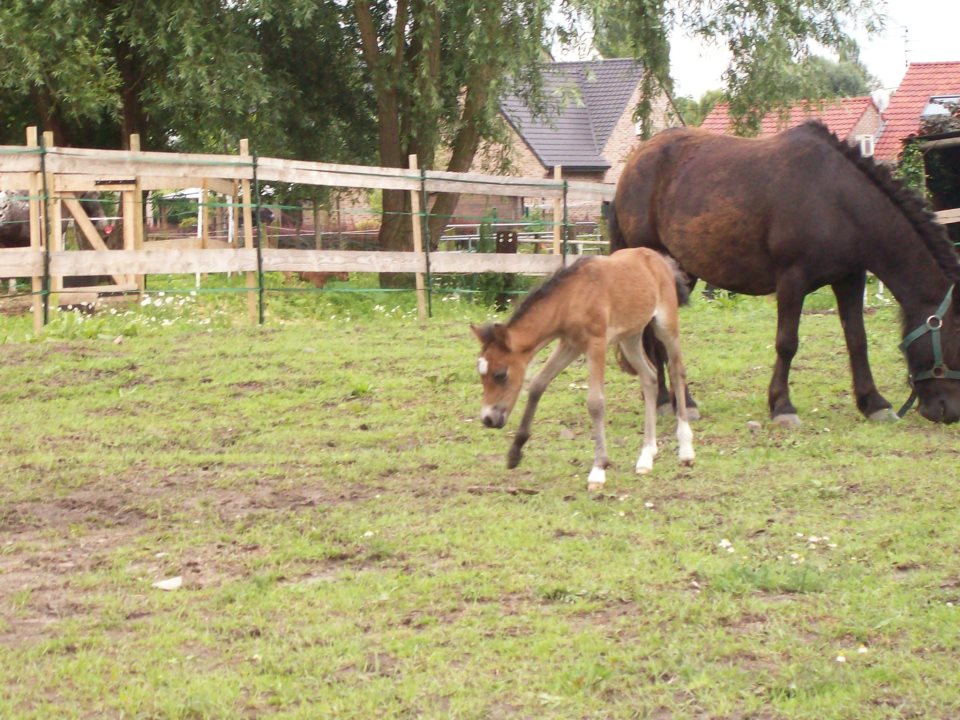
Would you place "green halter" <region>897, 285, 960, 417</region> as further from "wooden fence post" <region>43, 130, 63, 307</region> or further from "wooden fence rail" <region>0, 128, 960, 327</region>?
"wooden fence post" <region>43, 130, 63, 307</region>

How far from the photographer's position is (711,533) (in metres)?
5.70

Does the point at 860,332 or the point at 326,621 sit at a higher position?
the point at 860,332

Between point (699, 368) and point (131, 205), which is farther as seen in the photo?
point (131, 205)

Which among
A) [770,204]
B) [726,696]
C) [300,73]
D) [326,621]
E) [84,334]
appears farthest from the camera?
[300,73]

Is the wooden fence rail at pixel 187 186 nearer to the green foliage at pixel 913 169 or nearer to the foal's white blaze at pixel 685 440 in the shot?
the green foliage at pixel 913 169

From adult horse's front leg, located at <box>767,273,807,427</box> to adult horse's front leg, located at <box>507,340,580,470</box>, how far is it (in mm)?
2147

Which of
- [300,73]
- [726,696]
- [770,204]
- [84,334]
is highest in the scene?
[300,73]

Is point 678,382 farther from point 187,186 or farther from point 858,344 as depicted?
point 187,186

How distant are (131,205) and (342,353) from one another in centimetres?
503

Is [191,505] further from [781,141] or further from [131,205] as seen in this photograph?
[131,205]

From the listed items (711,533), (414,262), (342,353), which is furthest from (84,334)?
(711,533)

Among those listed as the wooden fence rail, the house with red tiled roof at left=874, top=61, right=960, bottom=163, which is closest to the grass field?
the wooden fence rail

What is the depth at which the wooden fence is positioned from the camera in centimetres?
1245

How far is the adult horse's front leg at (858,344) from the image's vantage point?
29.0 feet
